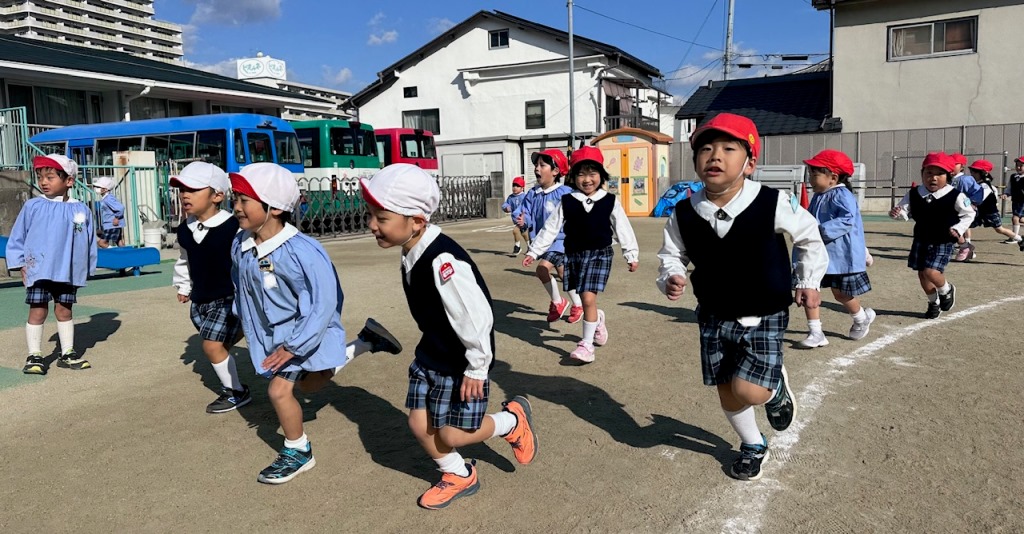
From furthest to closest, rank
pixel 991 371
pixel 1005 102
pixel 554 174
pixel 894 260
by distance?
pixel 1005 102
pixel 894 260
pixel 554 174
pixel 991 371

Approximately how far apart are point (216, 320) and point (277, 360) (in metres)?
1.29

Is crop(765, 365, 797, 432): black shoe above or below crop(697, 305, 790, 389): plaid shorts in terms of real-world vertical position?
below

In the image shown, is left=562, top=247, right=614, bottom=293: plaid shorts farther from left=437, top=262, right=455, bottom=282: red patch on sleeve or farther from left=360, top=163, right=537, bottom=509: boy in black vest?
left=437, top=262, right=455, bottom=282: red patch on sleeve

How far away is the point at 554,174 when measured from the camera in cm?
673

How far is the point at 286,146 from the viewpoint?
56.6 ft

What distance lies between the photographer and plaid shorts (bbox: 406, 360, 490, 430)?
3080mm

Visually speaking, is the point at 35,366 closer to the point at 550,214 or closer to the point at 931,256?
the point at 550,214

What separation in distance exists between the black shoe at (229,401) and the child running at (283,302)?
1.10 meters

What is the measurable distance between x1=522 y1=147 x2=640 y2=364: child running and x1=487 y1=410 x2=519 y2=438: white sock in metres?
2.11

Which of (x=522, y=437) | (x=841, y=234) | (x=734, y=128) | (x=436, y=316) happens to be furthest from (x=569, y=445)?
(x=841, y=234)

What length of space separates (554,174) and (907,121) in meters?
18.4

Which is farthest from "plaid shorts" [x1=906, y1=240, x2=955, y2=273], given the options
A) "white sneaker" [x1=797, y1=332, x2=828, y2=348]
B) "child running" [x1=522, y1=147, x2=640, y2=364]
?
"child running" [x1=522, y1=147, x2=640, y2=364]

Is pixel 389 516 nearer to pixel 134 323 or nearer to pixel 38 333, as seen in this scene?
pixel 38 333

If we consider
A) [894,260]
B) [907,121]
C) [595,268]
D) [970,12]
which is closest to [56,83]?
[595,268]
